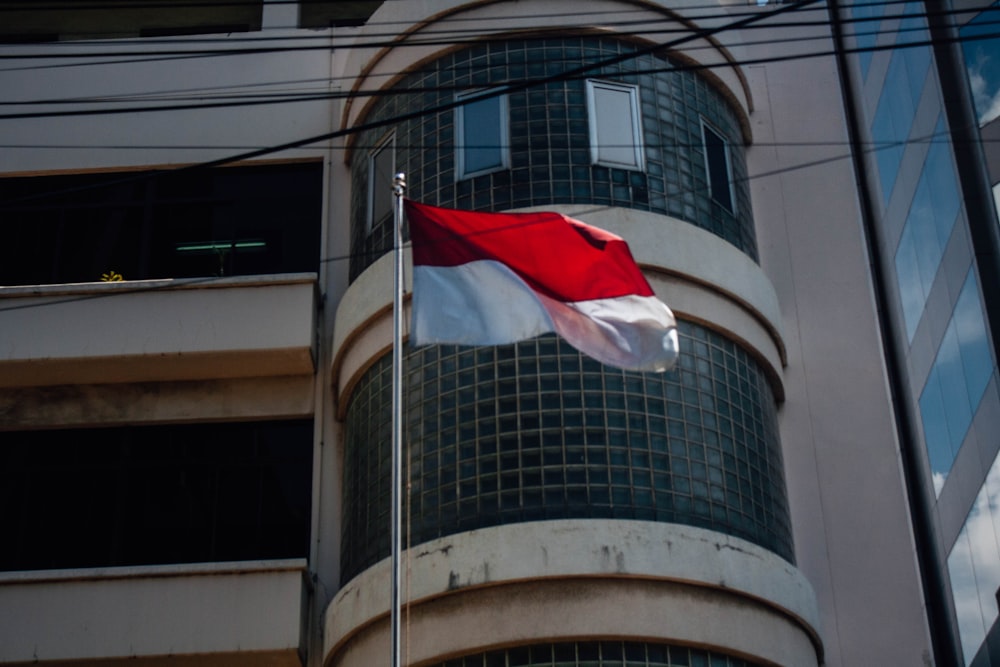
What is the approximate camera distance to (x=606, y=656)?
53.8ft

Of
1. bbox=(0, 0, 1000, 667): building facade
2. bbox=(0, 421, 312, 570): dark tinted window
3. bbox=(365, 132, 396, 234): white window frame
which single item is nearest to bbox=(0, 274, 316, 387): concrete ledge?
bbox=(0, 0, 1000, 667): building facade

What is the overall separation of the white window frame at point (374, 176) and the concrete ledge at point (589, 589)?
217 inches

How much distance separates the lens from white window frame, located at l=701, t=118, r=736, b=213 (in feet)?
67.6

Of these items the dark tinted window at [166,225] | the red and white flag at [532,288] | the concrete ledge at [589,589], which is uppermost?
the dark tinted window at [166,225]

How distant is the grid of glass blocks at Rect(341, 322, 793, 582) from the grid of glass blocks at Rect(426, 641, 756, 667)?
4.74 feet

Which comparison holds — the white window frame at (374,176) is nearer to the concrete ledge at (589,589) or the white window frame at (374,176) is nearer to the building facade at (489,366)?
the building facade at (489,366)

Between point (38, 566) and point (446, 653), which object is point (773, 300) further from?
point (38, 566)

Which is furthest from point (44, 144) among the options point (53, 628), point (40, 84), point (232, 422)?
point (53, 628)

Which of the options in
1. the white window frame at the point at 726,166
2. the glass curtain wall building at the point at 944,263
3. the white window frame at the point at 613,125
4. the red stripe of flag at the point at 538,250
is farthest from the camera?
the glass curtain wall building at the point at 944,263

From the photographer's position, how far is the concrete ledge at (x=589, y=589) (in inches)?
652

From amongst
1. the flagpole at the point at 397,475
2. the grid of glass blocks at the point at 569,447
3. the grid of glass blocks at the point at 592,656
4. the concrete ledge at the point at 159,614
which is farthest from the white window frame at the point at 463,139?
the grid of glass blocks at the point at 592,656

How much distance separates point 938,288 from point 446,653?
12.1 meters

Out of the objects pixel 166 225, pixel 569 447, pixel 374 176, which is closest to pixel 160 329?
pixel 166 225

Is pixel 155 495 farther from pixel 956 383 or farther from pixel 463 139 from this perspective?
pixel 956 383
